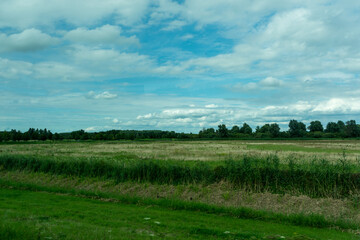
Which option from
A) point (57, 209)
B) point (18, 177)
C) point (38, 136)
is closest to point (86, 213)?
point (57, 209)

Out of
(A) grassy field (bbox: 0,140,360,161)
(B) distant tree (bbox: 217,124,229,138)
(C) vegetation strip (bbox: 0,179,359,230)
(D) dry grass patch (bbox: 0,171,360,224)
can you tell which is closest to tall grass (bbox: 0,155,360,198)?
(D) dry grass patch (bbox: 0,171,360,224)

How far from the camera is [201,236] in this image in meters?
9.70

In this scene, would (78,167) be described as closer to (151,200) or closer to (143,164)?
(143,164)

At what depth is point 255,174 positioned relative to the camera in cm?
1908

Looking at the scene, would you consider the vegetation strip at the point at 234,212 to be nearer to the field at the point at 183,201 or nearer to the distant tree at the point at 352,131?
the field at the point at 183,201

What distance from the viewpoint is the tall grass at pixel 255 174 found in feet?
58.2

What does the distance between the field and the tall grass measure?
6cm

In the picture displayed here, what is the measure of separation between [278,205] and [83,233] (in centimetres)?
1085

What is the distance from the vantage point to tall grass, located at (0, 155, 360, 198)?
17.8 meters

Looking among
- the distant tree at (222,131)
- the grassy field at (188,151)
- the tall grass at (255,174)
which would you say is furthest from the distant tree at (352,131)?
the tall grass at (255,174)

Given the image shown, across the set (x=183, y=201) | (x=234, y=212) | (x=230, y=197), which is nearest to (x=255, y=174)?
(x=230, y=197)

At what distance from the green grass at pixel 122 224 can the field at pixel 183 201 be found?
3 centimetres

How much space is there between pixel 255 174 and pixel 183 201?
5.82 m

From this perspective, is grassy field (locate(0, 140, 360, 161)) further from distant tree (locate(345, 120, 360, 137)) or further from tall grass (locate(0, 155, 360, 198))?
distant tree (locate(345, 120, 360, 137))
